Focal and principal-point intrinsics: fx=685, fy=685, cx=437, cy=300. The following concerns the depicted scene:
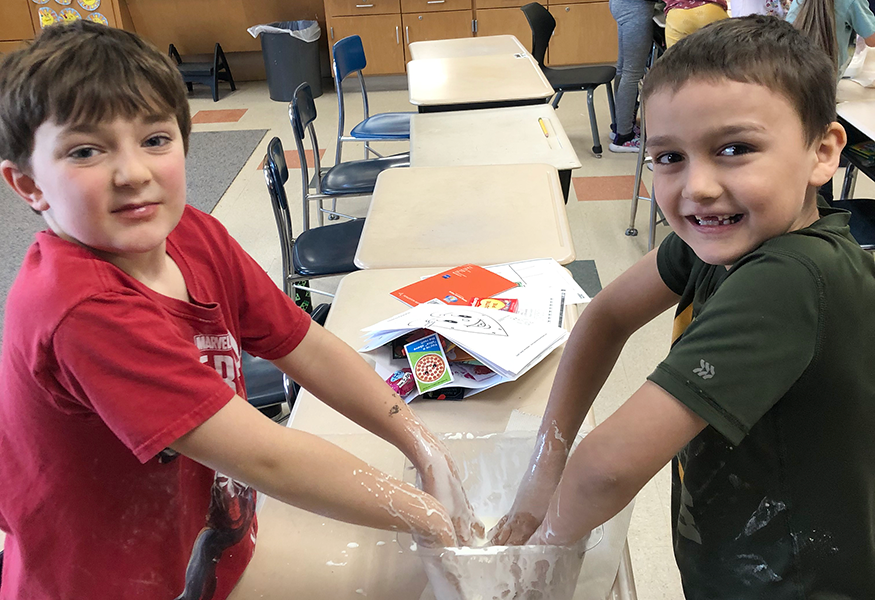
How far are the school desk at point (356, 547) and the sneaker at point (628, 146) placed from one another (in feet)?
11.0

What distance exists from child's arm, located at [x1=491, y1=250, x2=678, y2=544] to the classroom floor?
82 centimetres

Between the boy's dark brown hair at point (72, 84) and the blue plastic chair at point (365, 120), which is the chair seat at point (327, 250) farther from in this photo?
the boy's dark brown hair at point (72, 84)

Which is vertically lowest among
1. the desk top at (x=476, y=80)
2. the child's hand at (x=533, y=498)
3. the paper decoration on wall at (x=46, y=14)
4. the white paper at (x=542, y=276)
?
the child's hand at (x=533, y=498)

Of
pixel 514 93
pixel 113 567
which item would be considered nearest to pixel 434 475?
pixel 113 567

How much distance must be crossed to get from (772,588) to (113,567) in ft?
2.26

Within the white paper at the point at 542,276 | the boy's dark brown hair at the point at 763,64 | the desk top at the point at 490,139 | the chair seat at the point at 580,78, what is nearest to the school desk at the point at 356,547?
the white paper at the point at 542,276

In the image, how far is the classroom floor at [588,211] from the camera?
163cm

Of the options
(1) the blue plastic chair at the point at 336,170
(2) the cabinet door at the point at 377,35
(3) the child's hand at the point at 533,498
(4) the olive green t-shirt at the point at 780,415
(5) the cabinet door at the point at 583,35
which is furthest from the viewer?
(2) the cabinet door at the point at 377,35

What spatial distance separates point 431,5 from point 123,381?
530 centimetres

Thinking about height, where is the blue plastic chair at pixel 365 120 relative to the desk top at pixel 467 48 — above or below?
below

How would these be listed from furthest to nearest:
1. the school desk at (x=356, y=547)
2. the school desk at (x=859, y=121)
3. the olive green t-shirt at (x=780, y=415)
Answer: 1. the school desk at (x=859, y=121)
2. the school desk at (x=356, y=547)
3. the olive green t-shirt at (x=780, y=415)

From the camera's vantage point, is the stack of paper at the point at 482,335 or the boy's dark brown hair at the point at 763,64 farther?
the stack of paper at the point at 482,335

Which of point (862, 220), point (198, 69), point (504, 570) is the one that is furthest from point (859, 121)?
point (198, 69)

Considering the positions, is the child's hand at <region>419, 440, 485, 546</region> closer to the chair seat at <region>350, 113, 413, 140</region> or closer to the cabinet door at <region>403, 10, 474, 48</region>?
the chair seat at <region>350, 113, 413, 140</region>
